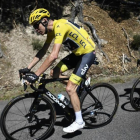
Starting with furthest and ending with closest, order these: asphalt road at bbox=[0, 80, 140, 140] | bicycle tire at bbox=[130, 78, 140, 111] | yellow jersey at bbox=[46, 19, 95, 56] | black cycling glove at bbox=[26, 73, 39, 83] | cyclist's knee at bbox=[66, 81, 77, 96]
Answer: bicycle tire at bbox=[130, 78, 140, 111], asphalt road at bbox=[0, 80, 140, 140], cyclist's knee at bbox=[66, 81, 77, 96], yellow jersey at bbox=[46, 19, 95, 56], black cycling glove at bbox=[26, 73, 39, 83]

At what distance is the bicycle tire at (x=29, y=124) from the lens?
4.38 m

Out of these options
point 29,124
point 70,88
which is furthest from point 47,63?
point 29,124

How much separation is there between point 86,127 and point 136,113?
1393mm

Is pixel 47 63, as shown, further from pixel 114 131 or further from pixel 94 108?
pixel 114 131

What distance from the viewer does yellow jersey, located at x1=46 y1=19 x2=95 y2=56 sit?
418 centimetres

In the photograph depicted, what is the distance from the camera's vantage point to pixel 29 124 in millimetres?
5098

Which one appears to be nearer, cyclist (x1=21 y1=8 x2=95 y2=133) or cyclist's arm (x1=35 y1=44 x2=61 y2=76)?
cyclist's arm (x1=35 y1=44 x2=61 y2=76)

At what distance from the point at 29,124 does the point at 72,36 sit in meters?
2.15

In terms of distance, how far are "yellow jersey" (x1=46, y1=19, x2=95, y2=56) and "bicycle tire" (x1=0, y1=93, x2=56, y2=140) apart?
3.75ft

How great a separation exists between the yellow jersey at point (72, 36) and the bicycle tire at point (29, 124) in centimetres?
114

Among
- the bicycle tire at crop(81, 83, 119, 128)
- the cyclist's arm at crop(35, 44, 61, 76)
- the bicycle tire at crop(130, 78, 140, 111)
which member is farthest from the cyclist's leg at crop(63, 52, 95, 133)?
the bicycle tire at crop(130, 78, 140, 111)

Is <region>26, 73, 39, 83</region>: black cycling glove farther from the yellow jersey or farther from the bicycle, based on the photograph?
the yellow jersey

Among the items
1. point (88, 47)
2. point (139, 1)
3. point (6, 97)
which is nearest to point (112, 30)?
point (139, 1)

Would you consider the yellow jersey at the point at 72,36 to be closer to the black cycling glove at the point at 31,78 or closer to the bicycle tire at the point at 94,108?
the black cycling glove at the point at 31,78
